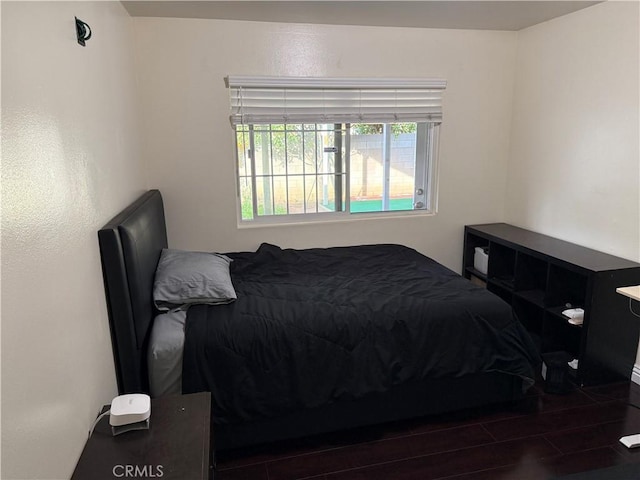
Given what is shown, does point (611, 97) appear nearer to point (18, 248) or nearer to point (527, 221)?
point (527, 221)

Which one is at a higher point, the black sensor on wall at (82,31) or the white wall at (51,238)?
the black sensor on wall at (82,31)

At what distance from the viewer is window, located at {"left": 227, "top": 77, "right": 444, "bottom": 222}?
10.8 ft

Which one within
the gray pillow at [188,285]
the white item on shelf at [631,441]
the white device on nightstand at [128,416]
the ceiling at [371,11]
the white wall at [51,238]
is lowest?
the white item on shelf at [631,441]

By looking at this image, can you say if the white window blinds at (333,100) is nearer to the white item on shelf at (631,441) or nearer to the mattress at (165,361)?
the mattress at (165,361)

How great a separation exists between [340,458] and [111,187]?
5.63ft

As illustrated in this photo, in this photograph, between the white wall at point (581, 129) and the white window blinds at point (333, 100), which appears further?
the white window blinds at point (333, 100)

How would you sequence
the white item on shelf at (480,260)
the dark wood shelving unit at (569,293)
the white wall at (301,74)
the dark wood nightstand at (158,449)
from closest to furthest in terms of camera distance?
the dark wood nightstand at (158,449), the dark wood shelving unit at (569,293), the white wall at (301,74), the white item on shelf at (480,260)

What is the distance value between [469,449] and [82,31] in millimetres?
2566

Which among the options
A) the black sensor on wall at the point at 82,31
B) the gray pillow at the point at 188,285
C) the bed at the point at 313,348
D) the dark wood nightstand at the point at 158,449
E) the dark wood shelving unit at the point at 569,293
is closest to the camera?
the dark wood nightstand at the point at 158,449

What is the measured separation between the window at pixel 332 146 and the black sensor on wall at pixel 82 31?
4.40ft

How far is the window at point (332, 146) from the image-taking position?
3299 mm

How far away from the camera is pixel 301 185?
3611mm

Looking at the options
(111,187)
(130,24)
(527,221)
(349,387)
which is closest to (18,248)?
(111,187)

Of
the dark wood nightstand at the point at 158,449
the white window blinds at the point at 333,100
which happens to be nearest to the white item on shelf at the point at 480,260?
the white window blinds at the point at 333,100
